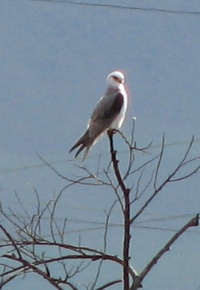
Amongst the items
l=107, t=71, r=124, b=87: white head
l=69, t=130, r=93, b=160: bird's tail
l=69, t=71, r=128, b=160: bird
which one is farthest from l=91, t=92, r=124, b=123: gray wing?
l=69, t=130, r=93, b=160: bird's tail

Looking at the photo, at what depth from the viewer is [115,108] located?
A: 6.55m

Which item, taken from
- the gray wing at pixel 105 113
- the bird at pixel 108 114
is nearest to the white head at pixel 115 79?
the bird at pixel 108 114

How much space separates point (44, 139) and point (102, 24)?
1396 millimetres

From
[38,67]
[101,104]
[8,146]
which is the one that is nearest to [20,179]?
[8,146]

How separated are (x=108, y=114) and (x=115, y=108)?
72mm

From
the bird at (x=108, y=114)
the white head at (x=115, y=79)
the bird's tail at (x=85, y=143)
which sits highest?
the white head at (x=115, y=79)

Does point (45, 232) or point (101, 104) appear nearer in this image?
point (101, 104)

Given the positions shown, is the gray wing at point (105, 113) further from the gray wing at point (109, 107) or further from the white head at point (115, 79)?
the white head at point (115, 79)

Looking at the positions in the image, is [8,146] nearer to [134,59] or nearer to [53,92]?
[53,92]

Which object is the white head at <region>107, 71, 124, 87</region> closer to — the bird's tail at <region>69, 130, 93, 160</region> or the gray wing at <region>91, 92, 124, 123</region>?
the gray wing at <region>91, 92, 124, 123</region>

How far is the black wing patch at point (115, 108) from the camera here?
6.49m

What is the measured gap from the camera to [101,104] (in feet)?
22.1

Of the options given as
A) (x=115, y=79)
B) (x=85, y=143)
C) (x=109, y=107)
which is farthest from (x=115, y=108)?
(x=85, y=143)

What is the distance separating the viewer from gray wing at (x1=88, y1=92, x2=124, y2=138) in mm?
6207
